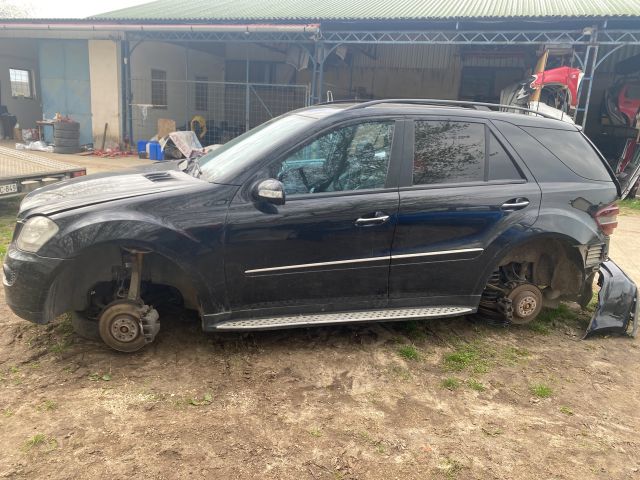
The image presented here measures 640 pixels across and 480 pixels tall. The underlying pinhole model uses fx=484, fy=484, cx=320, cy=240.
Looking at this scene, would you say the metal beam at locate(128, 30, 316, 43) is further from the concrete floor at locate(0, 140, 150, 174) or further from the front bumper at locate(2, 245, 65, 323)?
the front bumper at locate(2, 245, 65, 323)

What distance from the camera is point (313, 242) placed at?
10.7ft

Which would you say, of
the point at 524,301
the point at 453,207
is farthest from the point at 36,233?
the point at 524,301

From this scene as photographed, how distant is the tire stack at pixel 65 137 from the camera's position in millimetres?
15164

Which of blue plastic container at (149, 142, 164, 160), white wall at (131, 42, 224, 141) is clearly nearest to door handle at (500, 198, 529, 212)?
blue plastic container at (149, 142, 164, 160)

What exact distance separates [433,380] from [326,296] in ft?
3.01

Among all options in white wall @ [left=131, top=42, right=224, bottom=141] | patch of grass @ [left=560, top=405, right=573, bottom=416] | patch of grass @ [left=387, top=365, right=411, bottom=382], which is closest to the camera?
patch of grass @ [left=560, top=405, right=573, bottom=416]

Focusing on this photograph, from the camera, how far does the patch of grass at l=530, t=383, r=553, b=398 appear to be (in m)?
3.19

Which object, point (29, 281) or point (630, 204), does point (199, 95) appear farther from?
point (29, 281)

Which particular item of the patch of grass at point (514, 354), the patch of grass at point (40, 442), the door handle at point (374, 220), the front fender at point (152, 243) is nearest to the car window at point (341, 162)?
the door handle at point (374, 220)

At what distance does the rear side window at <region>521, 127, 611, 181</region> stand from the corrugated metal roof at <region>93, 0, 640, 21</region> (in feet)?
30.7

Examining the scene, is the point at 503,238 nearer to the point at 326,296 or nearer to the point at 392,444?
the point at 326,296

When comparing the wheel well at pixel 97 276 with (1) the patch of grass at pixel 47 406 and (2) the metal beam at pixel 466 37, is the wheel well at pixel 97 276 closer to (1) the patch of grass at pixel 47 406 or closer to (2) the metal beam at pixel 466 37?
(1) the patch of grass at pixel 47 406

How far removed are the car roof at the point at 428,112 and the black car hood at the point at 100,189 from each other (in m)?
1.14

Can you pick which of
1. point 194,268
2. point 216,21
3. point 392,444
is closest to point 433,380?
point 392,444
